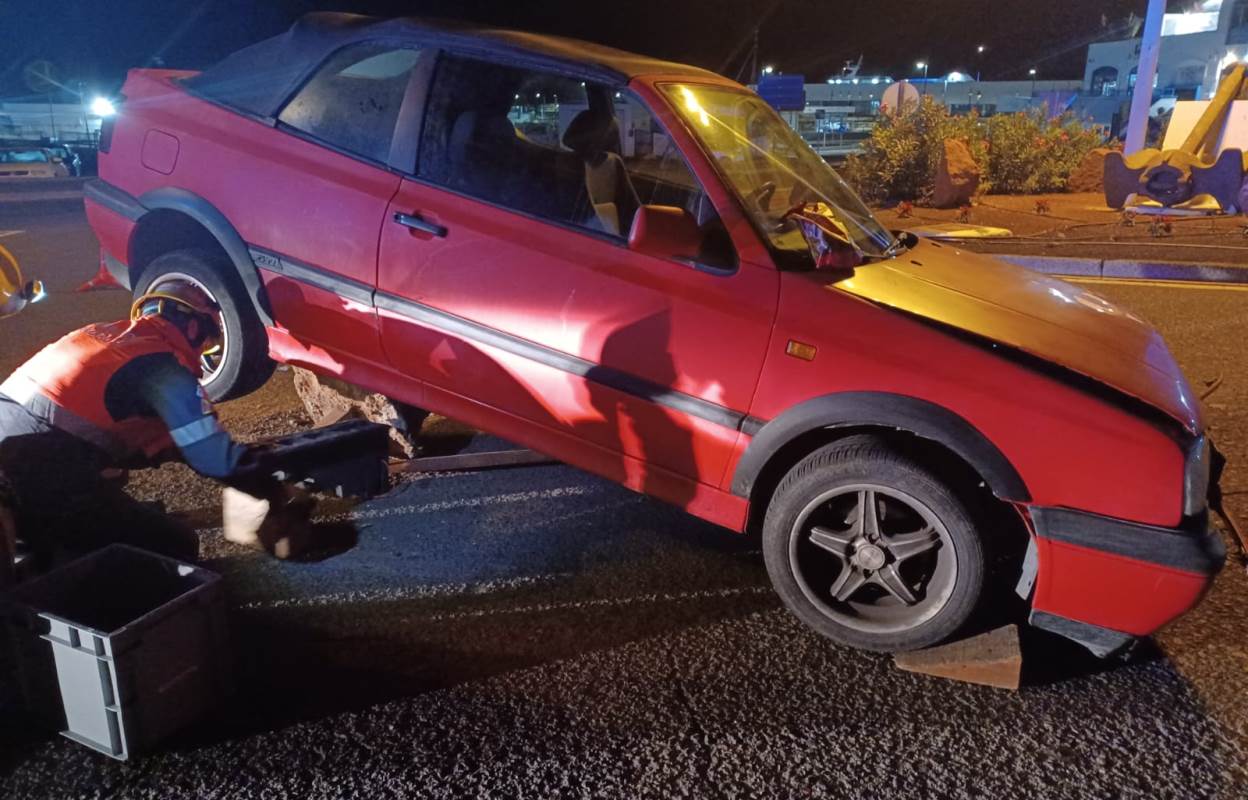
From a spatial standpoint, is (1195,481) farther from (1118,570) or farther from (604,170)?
(604,170)

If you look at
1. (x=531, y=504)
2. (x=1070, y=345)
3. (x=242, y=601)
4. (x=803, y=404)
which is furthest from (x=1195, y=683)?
(x=242, y=601)

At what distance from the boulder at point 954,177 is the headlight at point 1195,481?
1291 cm

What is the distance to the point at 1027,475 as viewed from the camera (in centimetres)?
262

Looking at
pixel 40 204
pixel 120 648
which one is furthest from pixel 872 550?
pixel 40 204

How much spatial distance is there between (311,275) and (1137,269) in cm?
847

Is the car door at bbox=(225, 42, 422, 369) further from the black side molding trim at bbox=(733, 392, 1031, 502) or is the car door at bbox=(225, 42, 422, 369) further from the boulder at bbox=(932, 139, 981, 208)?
the boulder at bbox=(932, 139, 981, 208)

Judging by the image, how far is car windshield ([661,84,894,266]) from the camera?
3104 mm

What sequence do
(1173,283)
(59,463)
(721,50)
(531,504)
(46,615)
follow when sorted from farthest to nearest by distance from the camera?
(721,50), (1173,283), (531,504), (59,463), (46,615)

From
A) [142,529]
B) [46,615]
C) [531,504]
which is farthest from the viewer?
[531,504]

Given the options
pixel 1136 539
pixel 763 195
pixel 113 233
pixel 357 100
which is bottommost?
pixel 1136 539

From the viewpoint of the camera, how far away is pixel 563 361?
317 centimetres

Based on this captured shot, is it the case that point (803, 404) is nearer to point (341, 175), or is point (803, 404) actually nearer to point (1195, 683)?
point (1195, 683)

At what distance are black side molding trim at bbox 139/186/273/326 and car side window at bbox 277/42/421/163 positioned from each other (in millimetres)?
484

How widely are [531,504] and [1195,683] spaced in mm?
2490
